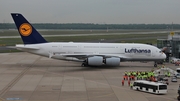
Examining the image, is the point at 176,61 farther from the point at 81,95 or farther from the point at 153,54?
the point at 81,95

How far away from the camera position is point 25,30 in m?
52.9

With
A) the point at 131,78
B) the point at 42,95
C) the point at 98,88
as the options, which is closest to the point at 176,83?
the point at 131,78

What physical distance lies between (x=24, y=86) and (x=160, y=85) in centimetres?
1491

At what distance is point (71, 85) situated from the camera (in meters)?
36.8

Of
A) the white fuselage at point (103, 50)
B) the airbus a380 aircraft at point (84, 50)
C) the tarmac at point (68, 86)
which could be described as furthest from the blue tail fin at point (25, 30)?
the tarmac at point (68, 86)

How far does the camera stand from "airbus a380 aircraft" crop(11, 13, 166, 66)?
171 feet

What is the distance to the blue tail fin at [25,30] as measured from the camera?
172 feet

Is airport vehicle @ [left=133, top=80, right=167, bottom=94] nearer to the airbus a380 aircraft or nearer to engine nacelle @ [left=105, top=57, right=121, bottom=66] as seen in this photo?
engine nacelle @ [left=105, top=57, right=121, bottom=66]

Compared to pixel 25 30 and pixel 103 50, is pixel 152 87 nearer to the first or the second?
pixel 103 50

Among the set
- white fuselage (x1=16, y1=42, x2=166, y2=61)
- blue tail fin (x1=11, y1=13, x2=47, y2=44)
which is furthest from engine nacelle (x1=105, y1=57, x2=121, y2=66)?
blue tail fin (x1=11, y1=13, x2=47, y2=44)

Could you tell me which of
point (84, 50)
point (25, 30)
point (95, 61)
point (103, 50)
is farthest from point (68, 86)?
point (25, 30)

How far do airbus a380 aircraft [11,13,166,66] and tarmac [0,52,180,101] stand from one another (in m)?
2.19

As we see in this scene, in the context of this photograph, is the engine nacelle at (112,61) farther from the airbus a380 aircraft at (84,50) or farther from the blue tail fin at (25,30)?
the blue tail fin at (25,30)

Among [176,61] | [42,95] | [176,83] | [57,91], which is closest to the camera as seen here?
[42,95]
